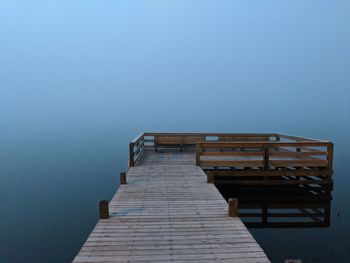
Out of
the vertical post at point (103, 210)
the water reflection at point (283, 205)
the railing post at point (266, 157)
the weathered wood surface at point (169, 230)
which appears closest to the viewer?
the weathered wood surface at point (169, 230)

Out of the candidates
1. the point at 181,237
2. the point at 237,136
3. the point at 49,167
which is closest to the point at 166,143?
the point at 237,136

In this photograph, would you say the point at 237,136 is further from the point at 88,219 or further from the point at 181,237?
the point at 181,237

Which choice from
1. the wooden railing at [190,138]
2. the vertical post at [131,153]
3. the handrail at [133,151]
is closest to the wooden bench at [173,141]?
the wooden railing at [190,138]

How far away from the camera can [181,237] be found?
5.61 meters

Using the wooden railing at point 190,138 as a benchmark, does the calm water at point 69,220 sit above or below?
below

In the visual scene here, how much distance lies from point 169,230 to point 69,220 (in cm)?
932

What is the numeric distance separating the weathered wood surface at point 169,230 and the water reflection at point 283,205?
3635 mm

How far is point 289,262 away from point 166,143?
13.6 m

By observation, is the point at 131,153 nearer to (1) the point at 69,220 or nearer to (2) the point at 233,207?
(1) the point at 69,220

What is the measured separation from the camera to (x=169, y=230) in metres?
5.96

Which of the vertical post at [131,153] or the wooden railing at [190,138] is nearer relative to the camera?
the vertical post at [131,153]

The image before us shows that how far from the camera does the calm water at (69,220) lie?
9.73 m

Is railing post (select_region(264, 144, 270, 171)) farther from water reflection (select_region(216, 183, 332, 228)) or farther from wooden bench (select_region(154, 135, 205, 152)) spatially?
wooden bench (select_region(154, 135, 205, 152))

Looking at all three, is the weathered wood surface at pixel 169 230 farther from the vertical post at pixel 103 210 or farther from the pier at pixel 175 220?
the vertical post at pixel 103 210
